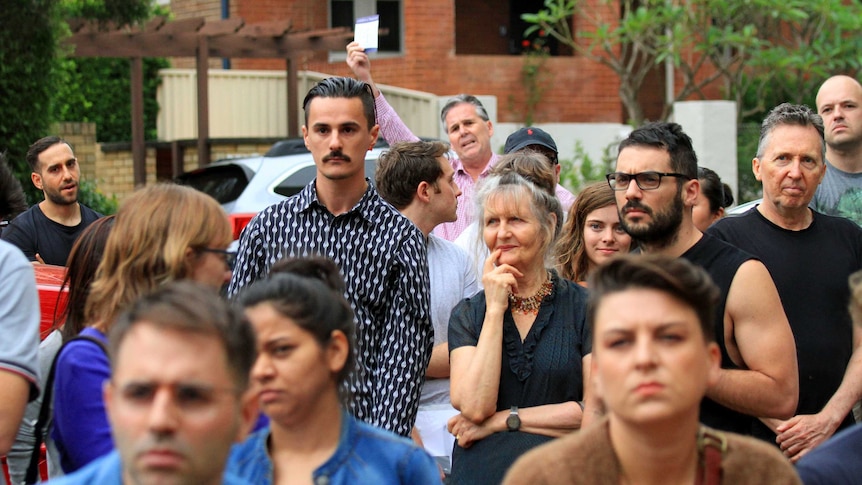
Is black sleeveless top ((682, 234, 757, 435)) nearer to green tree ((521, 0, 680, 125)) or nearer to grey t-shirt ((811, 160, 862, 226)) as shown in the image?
grey t-shirt ((811, 160, 862, 226))

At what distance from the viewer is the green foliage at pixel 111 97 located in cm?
2166

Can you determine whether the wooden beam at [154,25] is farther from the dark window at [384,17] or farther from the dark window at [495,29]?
the dark window at [495,29]

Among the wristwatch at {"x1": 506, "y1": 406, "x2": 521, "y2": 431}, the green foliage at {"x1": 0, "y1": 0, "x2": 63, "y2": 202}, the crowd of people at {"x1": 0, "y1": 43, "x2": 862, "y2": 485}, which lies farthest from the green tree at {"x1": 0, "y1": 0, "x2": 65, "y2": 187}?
the wristwatch at {"x1": 506, "y1": 406, "x2": 521, "y2": 431}

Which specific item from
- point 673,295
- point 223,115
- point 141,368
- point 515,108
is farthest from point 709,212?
point 223,115

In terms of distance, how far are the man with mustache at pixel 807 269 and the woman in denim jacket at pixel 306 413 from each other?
6.06ft

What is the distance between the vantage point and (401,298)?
16.1 feet

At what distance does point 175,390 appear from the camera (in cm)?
268

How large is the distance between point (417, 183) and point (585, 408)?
172 centimetres

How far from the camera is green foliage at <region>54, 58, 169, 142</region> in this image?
21.7 meters

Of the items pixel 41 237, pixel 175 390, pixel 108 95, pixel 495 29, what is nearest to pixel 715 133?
pixel 495 29

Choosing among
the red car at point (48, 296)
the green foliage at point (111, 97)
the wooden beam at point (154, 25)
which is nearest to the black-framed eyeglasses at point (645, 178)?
the red car at point (48, 296)

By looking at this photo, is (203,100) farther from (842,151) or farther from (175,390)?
(175,390)

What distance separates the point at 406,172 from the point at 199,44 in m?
12.8

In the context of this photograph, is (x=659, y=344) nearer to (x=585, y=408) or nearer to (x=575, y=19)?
(x=585, y=408)
